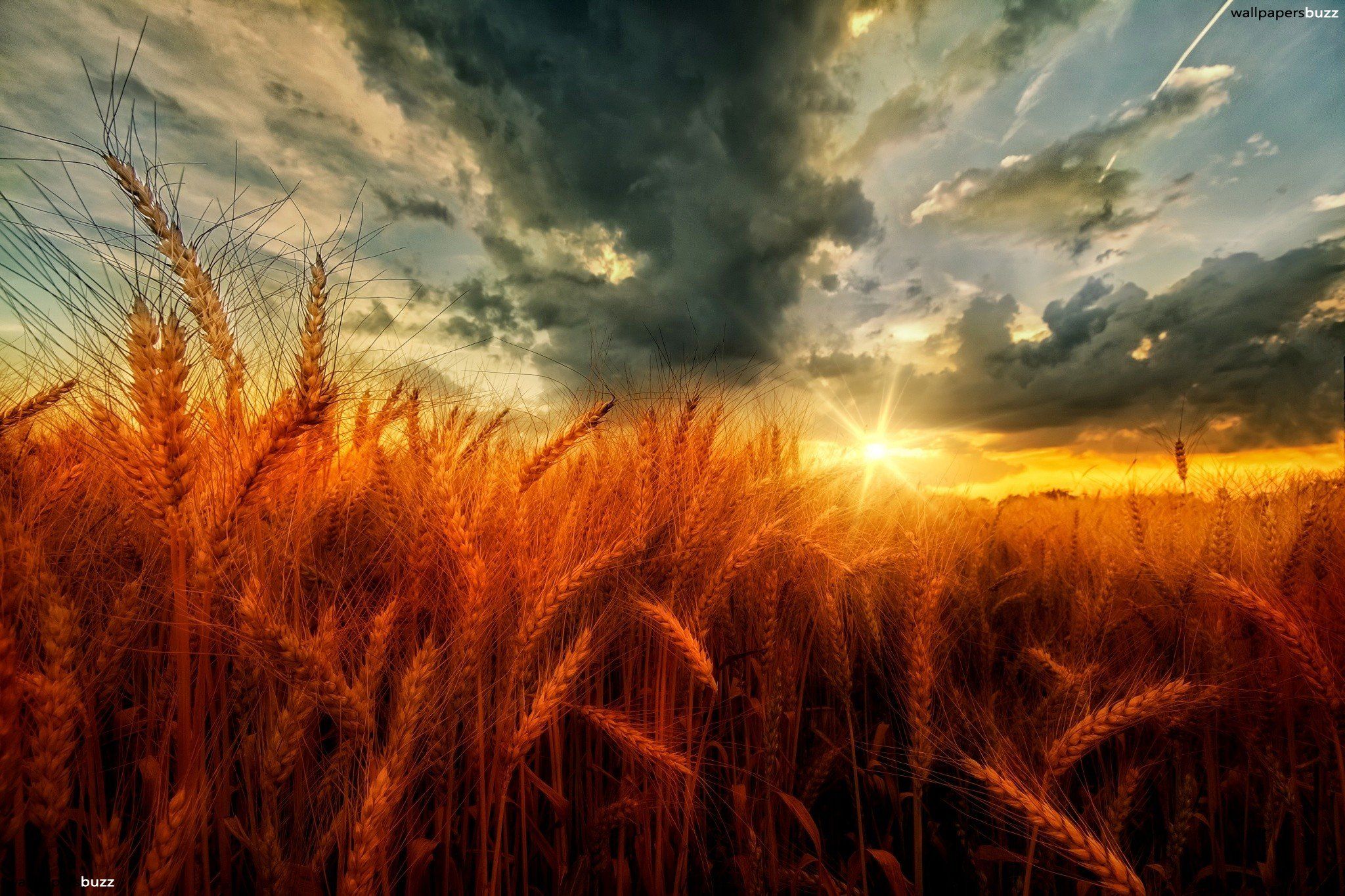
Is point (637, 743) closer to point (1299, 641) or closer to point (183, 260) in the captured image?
point (183, 260)

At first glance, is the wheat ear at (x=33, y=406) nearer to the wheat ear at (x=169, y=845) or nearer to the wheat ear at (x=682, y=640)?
the wheat ear at (x=169, y=845)

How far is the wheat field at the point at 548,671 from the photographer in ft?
4.57

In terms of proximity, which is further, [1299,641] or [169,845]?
[1299,641]

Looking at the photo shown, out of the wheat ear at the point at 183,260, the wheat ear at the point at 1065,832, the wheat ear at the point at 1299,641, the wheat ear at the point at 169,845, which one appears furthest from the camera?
the wheat ear at the point at 1299,641

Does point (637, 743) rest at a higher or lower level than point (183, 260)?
lower

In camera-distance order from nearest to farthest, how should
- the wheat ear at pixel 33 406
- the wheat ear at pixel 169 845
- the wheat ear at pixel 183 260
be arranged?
the wheat ear at pixel 169 845
the wheat ear at pixel 183 260
the wheat ear at pixel 33 406

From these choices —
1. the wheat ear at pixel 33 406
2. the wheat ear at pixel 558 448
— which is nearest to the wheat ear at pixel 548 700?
the wheat ear at pixel 558 448

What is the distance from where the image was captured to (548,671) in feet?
5.65

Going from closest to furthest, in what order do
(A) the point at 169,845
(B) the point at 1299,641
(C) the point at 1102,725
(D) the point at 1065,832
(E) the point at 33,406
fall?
(A) the point at 169,845 → (D) the point at 1065,832 → (C) the point at 1102,725 → (B) the point at 1299,641 → (E) the point at 33,406

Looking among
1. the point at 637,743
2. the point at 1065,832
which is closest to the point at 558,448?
the point at 637,743

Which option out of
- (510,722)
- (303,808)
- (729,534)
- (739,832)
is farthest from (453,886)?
(729,534)

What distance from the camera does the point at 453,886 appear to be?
1.71m

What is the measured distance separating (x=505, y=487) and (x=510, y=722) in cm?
86

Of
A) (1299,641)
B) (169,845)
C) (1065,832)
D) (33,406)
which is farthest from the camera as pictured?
(33,406)
